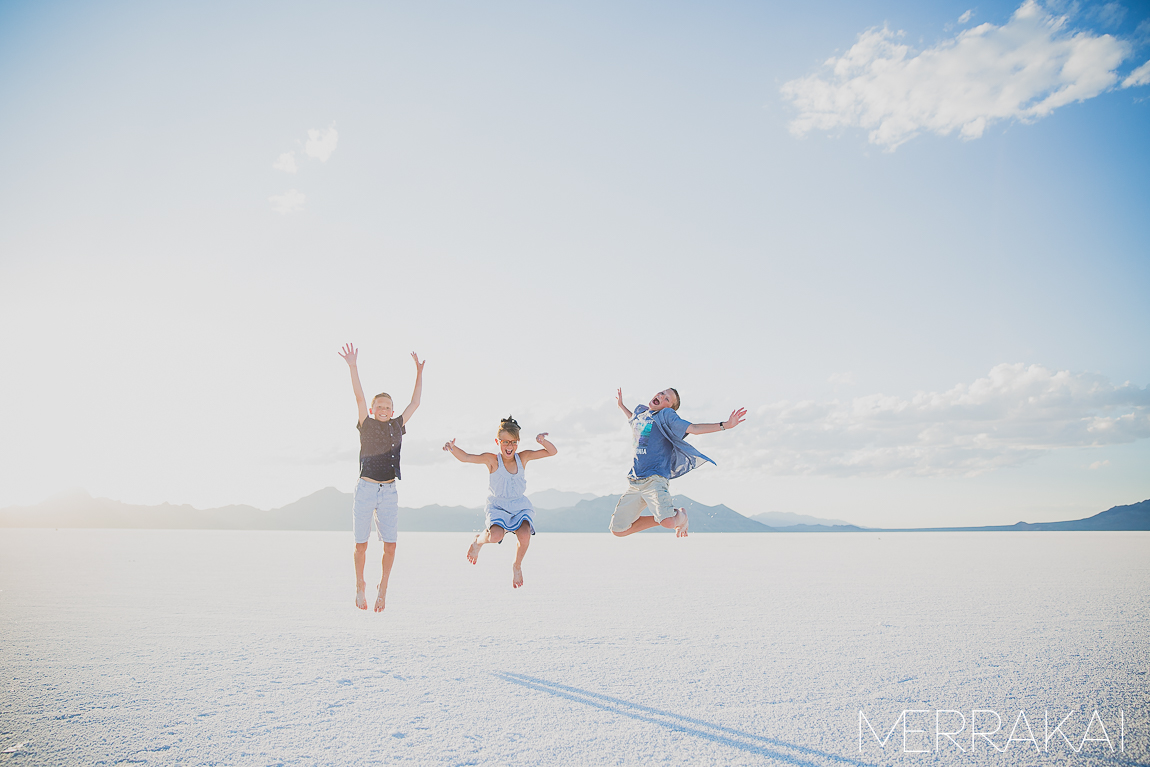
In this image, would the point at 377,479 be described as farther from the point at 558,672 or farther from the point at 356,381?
the point at 558,672

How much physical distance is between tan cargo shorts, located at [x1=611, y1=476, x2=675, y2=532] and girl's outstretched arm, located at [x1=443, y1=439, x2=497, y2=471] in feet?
5.41

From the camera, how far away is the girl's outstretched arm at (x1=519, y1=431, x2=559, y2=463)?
273 inches

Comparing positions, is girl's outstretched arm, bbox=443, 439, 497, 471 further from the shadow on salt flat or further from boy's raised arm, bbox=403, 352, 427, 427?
the shadow on salt flat

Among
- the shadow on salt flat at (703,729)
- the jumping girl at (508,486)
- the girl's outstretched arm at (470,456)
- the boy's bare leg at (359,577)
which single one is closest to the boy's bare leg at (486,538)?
the jumping girl at (508,486)

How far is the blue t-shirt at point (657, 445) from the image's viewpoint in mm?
7566

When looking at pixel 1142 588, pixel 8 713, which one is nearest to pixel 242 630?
pixel 8 713

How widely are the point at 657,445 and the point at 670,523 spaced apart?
1.03 metres

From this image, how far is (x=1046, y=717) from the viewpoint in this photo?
4102 mm

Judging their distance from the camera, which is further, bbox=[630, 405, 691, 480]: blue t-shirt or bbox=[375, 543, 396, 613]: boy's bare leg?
bbox=[630, 405, 691, 480]: blue t-shirt

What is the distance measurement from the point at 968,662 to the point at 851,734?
235 cm

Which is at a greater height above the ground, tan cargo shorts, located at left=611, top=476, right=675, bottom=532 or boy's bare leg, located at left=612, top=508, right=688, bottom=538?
tan cargo shorts, located at left=611, top=476, right=675, bottom=532

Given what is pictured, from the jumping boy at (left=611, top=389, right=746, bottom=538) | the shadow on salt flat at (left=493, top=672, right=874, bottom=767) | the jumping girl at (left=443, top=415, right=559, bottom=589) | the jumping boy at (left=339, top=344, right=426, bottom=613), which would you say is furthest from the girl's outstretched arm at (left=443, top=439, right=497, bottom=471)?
the shadow on salt flat at (left=493, top=672, right=874, bottom=767)

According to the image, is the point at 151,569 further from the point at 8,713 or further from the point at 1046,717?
the point at 1046,717

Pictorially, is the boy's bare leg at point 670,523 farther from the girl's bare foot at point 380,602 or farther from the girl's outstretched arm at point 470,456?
the girl's bare foot at point 380,602
